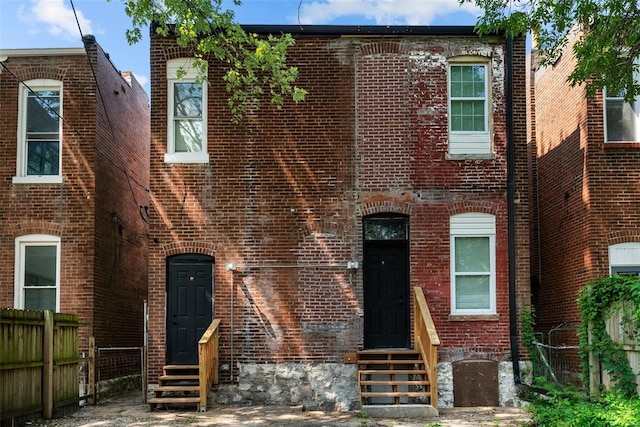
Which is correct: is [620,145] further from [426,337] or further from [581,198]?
[426,337]

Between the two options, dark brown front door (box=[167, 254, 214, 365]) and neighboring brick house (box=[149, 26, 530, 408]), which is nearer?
neighboring brick house (box=[149, 26, 530, 408])

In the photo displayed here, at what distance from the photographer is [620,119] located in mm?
14570

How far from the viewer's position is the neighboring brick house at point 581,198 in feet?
46.3

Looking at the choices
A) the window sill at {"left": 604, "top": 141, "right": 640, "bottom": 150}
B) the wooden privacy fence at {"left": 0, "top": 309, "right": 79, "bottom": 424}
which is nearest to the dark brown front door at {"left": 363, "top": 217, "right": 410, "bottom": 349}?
the window sill at {"left": 604, "top": 141, "right": 640, "bottom": 150}

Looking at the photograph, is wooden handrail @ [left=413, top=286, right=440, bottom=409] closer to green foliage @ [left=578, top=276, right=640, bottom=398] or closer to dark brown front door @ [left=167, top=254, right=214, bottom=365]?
green foliage @ [left=578, top=276, right=640, bottom=398]

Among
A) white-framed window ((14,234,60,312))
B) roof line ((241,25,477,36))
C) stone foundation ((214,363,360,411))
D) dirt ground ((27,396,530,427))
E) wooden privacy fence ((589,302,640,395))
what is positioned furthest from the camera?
white-framed window ((14,234,60,312))

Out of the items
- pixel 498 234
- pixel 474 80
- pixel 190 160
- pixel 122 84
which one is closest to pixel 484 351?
pixel 498 234

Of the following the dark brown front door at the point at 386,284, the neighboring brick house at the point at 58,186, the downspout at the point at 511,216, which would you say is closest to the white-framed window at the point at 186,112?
the neighboring brick house at the point at 58,186

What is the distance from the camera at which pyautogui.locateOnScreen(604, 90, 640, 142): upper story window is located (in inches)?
571

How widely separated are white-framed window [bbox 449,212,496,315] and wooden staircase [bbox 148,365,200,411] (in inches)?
209

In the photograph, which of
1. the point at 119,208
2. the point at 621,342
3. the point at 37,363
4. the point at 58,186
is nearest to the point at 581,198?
the point at 621,342

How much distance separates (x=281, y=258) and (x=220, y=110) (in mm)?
3244

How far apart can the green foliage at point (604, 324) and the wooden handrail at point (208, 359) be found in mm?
6372

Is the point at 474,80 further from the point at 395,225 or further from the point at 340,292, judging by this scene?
the point at 340,292
